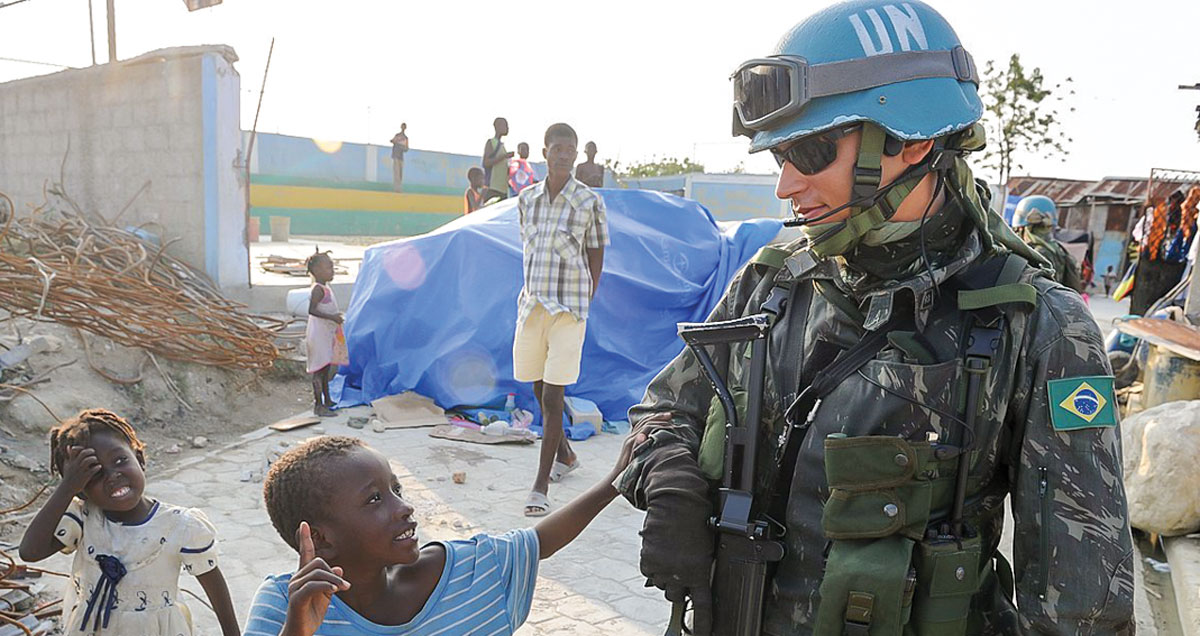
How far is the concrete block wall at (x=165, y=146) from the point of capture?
775cm

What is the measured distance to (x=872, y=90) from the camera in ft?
4.46

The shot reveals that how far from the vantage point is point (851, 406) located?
1.35 m

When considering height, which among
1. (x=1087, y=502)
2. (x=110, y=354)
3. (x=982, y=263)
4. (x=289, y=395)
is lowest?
(x=289, y=395)

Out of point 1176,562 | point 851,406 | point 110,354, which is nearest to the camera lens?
point 851,406

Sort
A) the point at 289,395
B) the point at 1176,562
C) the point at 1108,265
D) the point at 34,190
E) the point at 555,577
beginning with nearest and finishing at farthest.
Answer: the point at 555,577
the point at 1176,562
the point at 289,395
the point at 34,190
the point at 1108,265

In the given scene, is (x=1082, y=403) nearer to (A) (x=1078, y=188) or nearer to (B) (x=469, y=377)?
(B) (x=469, y=377)

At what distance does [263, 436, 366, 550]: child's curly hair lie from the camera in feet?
5.32

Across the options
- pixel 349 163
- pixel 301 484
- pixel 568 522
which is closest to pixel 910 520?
pixel 568 522

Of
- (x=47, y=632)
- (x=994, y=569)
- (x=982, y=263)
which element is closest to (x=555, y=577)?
(x=47, y=632)

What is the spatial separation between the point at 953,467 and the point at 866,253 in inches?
15.2

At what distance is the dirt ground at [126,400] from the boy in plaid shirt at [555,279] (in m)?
2.36

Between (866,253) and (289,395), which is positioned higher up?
(866,253)

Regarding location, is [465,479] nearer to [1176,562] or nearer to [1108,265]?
[1176,562]

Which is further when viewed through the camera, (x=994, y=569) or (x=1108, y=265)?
(x=1108, y=265)
